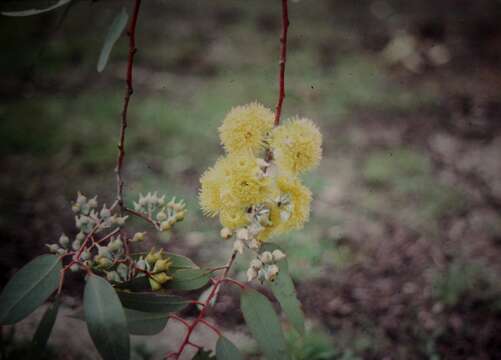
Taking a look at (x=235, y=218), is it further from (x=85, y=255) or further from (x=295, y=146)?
(x=85, y=255)

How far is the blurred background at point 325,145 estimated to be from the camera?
6.91ft

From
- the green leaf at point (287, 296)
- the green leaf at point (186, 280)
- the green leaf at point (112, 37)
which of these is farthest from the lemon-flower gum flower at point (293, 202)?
the green leaf at point (112, 37)

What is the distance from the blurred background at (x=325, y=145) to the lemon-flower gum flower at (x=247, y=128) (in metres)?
0.47

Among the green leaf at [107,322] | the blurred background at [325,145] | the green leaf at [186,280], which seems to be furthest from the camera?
the blurred background at [325,145]

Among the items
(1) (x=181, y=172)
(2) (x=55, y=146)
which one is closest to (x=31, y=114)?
(2) (x=55, y=146)

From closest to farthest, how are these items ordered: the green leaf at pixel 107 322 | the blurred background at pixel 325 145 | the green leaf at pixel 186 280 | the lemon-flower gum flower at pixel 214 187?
the green leaf at pixel 107 322 < the lemon-flower gum flower at pixel 214 187 < the green leaf at pixel 186 280 < the blurred background at pixel 325 145

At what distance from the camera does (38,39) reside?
18.2ft

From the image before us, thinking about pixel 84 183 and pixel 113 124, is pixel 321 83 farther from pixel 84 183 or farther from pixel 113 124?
pixel 84 183

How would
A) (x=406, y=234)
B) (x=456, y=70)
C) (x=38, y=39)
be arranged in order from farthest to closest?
(x=38, y=39) → (x=456, y=70) → (x=406, y=234)

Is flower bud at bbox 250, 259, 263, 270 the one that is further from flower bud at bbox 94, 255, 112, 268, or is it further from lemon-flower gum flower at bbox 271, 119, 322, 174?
flower bud at bbox 94, 255, 112, 268

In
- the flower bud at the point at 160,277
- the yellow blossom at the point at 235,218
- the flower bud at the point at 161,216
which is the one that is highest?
the yellow blossom at the point at 235,218

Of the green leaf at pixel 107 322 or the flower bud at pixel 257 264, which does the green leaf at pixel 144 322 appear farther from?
the flower bud at pixel 257 264

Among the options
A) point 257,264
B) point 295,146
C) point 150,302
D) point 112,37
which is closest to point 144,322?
point 150,302

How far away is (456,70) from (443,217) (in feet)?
10.0
